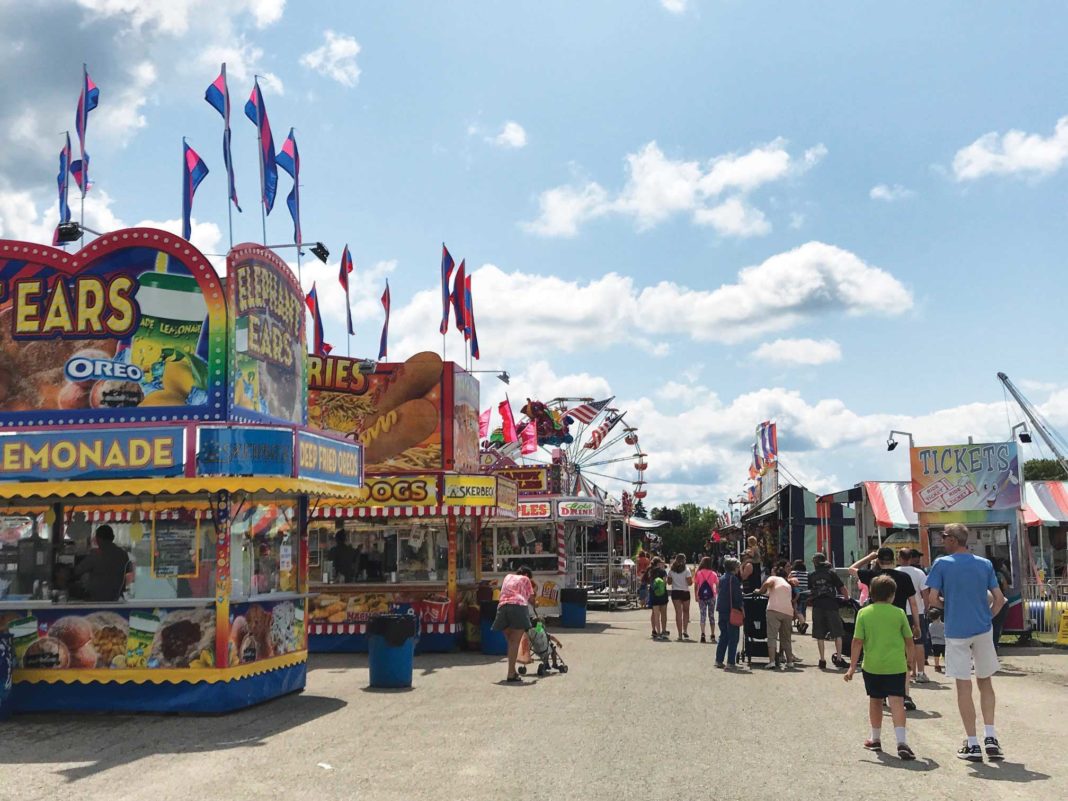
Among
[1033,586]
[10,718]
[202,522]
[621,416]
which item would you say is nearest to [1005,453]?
[1033,586]

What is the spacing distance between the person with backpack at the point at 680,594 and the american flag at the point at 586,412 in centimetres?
1924

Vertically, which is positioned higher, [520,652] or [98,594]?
[98,594]

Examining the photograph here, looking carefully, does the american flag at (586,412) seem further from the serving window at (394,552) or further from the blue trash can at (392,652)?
the blue trash can at (392,652)

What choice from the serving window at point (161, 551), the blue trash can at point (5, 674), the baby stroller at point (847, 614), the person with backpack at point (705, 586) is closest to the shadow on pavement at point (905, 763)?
the serving window at point (161, 551)

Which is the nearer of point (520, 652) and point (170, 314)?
point (170, 314)

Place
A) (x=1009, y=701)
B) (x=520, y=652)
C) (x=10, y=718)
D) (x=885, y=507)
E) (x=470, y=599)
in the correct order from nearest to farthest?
(x=10, y=718), (x=1009, y=701), (x=520, y=652), (x=470, y=599), (x=885, y=507)

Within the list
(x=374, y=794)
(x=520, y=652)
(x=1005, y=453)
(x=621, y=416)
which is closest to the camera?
(x=374, y=794)

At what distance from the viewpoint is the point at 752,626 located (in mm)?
16297

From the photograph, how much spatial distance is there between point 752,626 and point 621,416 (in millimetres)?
28931

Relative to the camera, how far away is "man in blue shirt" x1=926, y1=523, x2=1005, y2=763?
866 centimetres

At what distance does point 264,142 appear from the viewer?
49.9ft

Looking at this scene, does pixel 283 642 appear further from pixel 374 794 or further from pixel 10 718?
pixel 374 794

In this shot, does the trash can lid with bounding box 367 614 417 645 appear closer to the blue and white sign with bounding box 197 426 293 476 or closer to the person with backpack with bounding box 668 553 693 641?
the blue and white sign with bounding box 197 426 293 476

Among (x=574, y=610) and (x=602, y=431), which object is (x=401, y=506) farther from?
(x=602, y=431)
